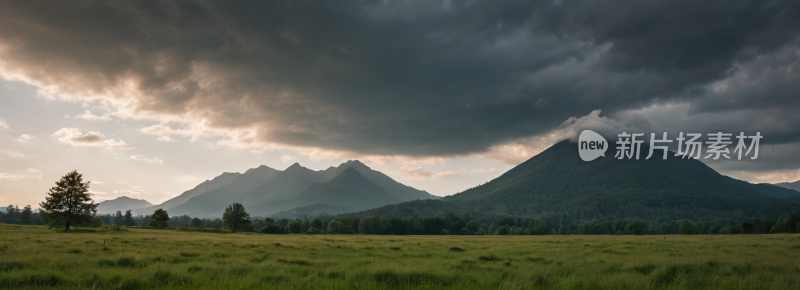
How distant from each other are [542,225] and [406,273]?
155 m

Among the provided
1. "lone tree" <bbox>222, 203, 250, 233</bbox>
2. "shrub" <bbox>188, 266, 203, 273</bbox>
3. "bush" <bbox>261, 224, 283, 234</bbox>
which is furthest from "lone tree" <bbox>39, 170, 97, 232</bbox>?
"shrub" <bbox>188, 266, 203, 273</bbox>

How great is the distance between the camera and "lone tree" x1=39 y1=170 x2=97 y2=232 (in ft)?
204

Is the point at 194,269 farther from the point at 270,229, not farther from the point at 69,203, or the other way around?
the point at 270,229

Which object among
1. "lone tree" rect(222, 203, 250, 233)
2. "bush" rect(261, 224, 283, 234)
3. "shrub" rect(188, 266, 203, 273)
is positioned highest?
"shrub" rect(188, 266, 203, 273)

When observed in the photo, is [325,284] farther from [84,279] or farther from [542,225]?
[542,225]

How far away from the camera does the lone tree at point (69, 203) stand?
62219 millimetres

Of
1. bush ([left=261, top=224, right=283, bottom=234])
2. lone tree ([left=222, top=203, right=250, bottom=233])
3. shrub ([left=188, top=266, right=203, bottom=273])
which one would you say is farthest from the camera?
bush ([left=261, top=224, right=283, bottom=234])

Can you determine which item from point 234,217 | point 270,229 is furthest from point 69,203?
point 270,229

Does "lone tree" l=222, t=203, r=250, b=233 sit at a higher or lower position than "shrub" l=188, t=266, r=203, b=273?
lower

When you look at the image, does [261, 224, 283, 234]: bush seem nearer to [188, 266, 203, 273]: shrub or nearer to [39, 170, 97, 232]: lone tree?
[39, 170, 97, 232]: lone tree

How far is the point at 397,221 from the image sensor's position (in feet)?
464

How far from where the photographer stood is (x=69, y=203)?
6369cm

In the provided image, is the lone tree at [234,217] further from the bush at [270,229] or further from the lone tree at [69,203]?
the lone tree at [69,203]

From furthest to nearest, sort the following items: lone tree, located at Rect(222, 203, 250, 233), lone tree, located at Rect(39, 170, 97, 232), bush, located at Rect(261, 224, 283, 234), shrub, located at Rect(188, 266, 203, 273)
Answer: bush, located at Rect(261, 224, 283, 234), lone tree, located at Rect(222, 203, 250, 233), lone tree, located at Rect(39, 170, 97, 232), shrub, located at Rect(188, 266, 203, 273)
